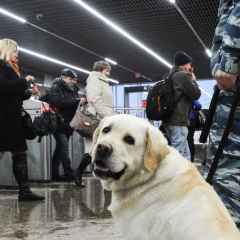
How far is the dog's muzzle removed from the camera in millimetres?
2375

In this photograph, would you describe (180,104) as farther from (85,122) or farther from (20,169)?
(20,169)

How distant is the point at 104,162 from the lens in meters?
2.39

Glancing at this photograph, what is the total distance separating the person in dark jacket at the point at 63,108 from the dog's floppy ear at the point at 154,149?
18.2 ft

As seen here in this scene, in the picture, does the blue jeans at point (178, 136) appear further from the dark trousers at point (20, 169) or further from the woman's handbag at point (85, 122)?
the dark trousers at point (20, 169)

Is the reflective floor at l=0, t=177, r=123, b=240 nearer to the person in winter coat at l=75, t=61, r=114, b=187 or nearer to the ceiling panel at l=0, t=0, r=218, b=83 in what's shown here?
the person in winter coat at l=75, t=61, r=114, b=187

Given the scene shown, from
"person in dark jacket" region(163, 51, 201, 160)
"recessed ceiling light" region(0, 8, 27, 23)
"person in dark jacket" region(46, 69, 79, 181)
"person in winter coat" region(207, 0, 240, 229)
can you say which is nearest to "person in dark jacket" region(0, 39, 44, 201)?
"person in dark jacket" region(163, 51, 201, 160)

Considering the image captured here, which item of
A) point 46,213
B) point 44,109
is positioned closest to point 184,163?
point 46,213

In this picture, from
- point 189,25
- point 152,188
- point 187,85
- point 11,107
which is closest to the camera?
point 152,188

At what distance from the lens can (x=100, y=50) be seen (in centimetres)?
1770

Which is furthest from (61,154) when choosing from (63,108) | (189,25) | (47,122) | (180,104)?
(189,25)

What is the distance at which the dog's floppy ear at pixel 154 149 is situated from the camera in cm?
233

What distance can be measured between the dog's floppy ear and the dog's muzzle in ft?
0.44

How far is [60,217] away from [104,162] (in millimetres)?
2390

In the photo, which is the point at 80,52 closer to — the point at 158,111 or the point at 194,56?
the point at 194,56
